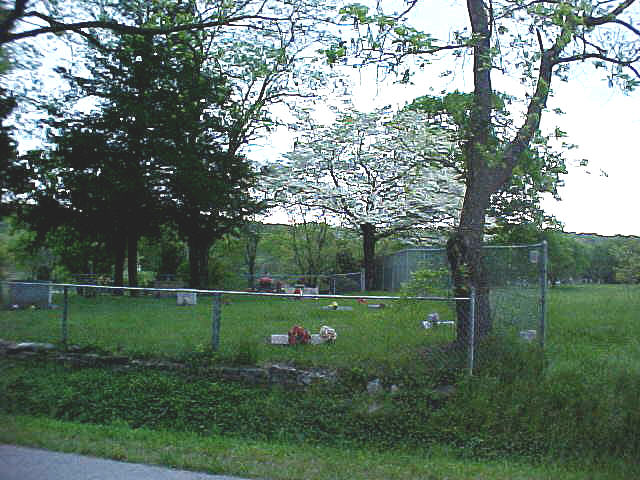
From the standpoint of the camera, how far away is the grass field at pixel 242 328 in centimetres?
896

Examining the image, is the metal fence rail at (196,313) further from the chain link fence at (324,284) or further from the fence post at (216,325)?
the chain link fence at (324,284)

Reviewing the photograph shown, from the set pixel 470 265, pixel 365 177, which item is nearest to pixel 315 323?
pixel 470 265

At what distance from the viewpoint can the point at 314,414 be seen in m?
8.01

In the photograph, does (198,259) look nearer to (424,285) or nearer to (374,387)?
(424,285)

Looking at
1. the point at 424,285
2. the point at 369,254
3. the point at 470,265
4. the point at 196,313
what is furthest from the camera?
the point at 369,254

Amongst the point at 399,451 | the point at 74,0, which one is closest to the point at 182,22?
the point at 74,0

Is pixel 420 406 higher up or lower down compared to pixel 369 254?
lower down

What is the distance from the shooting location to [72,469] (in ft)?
19.3

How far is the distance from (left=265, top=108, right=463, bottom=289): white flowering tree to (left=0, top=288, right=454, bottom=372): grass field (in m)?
14.0

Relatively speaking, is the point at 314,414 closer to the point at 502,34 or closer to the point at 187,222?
the point at 502,34

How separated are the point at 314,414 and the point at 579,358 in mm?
3877

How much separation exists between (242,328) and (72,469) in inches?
165

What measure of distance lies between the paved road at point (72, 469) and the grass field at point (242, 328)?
9.74 ft

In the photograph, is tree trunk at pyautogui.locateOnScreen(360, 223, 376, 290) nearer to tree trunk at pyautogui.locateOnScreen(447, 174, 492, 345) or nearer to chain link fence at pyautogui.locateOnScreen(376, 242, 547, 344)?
chain link fence at pyautogui.locateOnScreen(376, 242, 547, 344)
